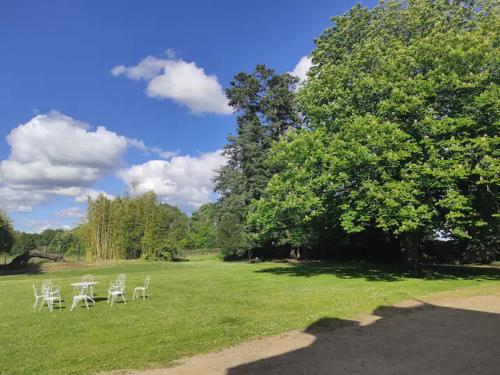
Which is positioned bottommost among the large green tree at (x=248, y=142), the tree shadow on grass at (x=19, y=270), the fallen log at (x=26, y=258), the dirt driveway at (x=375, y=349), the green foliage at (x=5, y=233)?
the dirt driveway at (x=375, y=349)

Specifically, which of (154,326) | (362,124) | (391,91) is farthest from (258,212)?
(154,326)

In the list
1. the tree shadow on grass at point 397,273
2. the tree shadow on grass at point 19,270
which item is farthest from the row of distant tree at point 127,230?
the tree shadow on grass at point 397,273

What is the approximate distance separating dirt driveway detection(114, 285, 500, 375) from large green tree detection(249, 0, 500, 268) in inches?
251

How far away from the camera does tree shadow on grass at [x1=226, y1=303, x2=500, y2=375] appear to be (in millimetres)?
6109

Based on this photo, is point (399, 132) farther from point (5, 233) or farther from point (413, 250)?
point (5, 233)

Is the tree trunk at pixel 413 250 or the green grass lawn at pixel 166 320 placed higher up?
the tree trunk at pixel 413 250

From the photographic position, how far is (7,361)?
6.90 metres

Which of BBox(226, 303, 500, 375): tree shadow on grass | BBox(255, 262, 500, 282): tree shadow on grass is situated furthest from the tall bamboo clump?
BBox(226, 303, 500, 375): tree shadow on grass

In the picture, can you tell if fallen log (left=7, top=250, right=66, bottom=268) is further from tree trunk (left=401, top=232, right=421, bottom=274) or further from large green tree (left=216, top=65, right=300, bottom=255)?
tree trunk (left=401, top=232, right=421, bottom=274)

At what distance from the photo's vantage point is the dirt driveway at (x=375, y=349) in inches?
241

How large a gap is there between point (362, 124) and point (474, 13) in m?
10.2

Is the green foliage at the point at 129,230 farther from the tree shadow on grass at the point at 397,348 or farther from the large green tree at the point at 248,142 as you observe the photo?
the tree shadow on grass at the point at 397,348

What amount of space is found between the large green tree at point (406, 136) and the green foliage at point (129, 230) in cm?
2122

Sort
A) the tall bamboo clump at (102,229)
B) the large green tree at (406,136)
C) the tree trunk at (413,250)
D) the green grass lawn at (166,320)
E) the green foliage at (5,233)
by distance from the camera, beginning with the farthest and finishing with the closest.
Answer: the green foliage at (5,233) → the tall bamboo clump at (102,229) → the tree trunk at (413,250) → the large green tree at (406,136) → the green grass lawn at (166,320)
